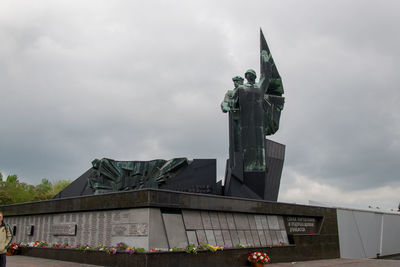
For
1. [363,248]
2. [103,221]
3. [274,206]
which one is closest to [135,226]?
[103,221]

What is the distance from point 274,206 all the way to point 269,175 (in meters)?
2.62

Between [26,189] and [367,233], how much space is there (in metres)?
49.9

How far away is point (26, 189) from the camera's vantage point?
5403 cm

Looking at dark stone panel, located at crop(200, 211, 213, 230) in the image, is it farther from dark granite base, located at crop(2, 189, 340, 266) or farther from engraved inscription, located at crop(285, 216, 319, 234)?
engraved inscription, located at crop(285, 216, 319, 234)

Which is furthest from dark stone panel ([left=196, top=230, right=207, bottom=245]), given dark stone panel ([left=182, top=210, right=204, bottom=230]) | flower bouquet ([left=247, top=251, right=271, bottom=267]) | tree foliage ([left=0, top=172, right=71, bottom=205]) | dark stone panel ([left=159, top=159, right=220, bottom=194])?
tree foliage ([left=0, top=172, right=71, bottom=205])

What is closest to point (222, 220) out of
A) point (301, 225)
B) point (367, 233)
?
point (301, 225)

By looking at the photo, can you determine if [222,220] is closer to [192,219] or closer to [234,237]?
[234,237]

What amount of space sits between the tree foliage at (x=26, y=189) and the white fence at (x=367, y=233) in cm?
3590

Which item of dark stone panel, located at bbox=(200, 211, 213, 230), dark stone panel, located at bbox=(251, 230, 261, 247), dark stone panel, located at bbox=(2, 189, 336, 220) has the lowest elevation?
dark stone panel, located at bbox=(251, 230, 261, 247)

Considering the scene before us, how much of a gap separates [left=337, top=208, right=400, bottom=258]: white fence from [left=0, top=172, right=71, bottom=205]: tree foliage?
1413 inches

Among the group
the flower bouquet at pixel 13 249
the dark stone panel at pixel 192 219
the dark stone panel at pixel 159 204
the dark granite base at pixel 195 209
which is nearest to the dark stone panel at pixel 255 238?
the dark granite base at pixel 195 209

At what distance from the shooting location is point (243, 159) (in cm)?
1586

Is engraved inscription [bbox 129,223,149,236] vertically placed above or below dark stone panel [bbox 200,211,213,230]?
below

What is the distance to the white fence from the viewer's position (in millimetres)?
17217
